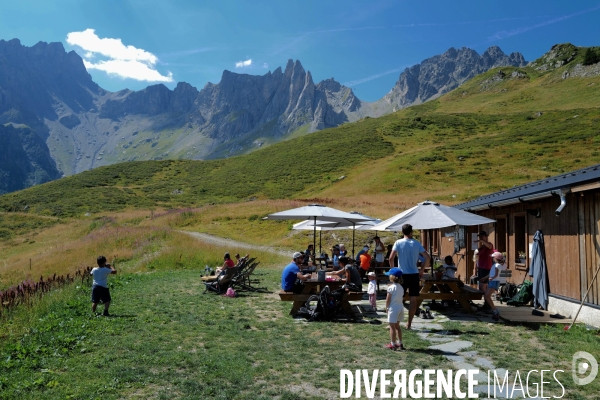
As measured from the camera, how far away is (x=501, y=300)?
34.6 ft

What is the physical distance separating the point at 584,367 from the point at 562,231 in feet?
13.8

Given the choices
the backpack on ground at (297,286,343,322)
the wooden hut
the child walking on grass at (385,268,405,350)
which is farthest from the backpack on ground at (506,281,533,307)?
the child walking on grass at (385,268,405,350)

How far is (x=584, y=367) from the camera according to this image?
5.13 meters

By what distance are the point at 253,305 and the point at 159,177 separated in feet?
240

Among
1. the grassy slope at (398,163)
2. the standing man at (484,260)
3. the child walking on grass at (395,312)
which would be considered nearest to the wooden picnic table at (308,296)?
the child walking on grass at (395,312)

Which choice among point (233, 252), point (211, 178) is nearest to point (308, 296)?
point (233, 252)

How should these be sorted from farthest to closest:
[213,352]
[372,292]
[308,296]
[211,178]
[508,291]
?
[211,178]
[508,291]
[372,292]
[308,296]
[213,352]

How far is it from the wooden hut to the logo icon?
209cm

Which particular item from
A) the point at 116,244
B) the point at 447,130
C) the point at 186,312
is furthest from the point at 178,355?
the point at 447,130

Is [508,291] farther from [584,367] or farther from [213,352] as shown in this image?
[213,352]

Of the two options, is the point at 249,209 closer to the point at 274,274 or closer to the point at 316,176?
the point at 274,274

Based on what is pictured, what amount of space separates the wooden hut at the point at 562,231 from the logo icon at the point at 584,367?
209cm

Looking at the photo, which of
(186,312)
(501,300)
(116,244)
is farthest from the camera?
(116,244)

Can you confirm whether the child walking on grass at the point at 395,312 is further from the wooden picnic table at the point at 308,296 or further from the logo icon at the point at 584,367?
the wooden picnic table at the point at 308,296
